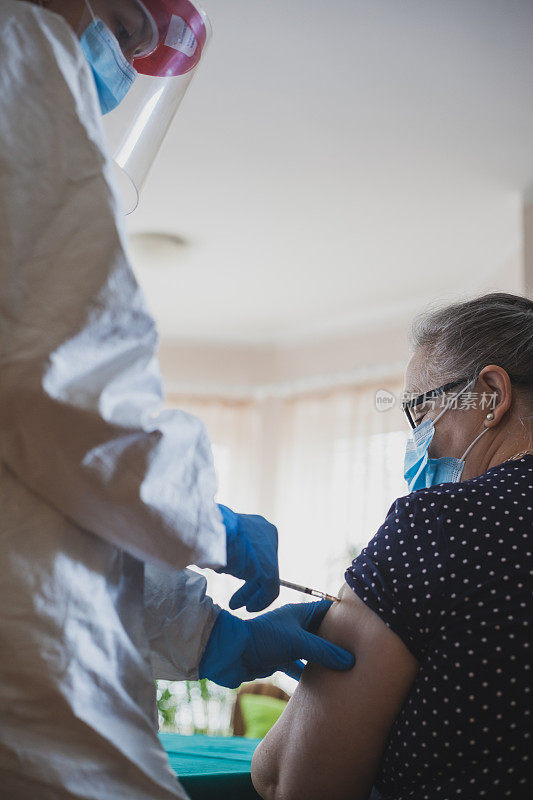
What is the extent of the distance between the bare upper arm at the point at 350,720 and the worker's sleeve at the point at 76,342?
0.30 meters

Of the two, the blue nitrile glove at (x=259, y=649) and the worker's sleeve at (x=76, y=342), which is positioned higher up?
the worker's sleeve at (x=76, y=342)

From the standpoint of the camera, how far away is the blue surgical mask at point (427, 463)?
4.44ft

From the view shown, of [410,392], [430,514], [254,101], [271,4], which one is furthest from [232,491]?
[430,514]

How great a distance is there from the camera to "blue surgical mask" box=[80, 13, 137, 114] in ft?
3.13

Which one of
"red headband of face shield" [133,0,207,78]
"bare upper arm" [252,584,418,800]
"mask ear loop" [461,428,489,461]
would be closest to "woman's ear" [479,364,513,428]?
"mask ear loop" [461,428,489,461]

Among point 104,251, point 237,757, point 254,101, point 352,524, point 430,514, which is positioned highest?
point 254,101

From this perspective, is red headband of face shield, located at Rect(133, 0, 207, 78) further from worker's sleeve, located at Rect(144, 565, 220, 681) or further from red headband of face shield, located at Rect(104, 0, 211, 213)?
worker's sleeve, located at Rect(144, 565, 220, 681)

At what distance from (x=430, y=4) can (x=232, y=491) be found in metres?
3.25

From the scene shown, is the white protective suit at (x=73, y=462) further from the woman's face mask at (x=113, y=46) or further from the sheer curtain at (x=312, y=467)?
the sheer curtain at (x=312, y=467)

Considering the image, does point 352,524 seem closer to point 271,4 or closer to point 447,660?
point 271,4

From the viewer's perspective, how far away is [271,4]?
2.23m

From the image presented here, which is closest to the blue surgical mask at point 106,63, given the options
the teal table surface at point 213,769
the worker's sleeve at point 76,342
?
the worker's sleeve at point 76,342

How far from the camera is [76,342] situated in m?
0.77

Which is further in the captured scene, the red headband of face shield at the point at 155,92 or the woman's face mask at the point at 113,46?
the red headband of face shield at the point at 155,92
